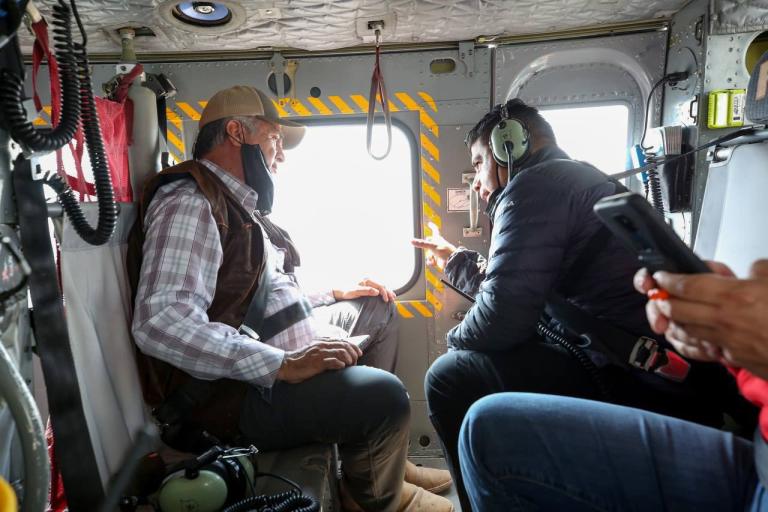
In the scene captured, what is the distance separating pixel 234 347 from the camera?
1623 millimetres

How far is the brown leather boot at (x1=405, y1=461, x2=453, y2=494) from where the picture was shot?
2555mm

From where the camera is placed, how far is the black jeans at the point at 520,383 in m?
1.72

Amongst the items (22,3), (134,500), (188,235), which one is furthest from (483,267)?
(22,3)

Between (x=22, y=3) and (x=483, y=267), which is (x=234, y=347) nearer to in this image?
(x=22, y=3)

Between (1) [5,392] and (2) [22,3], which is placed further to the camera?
(2) [22,3]

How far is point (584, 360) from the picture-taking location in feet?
6.20

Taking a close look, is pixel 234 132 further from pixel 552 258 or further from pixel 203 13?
pixel 552 258

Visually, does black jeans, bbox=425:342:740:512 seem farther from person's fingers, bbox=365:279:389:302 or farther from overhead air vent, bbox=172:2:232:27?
overhead air vent, bbox=172:2:232:27

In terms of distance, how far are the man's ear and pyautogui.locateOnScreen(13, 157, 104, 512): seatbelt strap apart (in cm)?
108

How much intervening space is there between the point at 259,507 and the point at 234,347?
0.52 meters

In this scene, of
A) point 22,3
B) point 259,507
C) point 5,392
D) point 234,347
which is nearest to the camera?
point 5,392

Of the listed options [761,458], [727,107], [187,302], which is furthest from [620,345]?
[727,107]

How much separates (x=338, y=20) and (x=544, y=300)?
5.79 feet

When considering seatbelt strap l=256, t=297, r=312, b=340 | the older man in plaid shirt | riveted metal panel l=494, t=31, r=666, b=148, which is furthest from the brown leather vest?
riveted metal panel l=494, t=31, r=666, b=148
